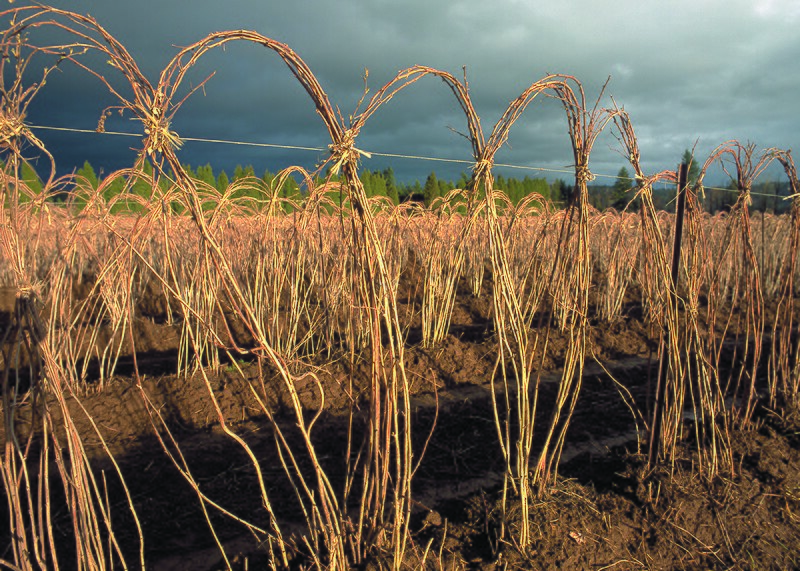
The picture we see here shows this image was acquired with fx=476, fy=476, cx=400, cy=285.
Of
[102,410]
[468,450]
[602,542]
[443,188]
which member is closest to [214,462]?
[102,410]

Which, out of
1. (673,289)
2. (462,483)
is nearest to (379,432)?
(462,483)

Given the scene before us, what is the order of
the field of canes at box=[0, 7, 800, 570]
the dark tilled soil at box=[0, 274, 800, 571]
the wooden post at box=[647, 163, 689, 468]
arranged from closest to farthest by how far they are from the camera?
the field of canes at box=[0, 7, 800, 570]
the dark tilled soil at box=[0, 274, 800, 571]
the wooden post at box=[647, 163, 689, 468]

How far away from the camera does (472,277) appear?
28.1 ft

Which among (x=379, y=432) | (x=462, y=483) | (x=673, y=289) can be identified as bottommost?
(x=462, y=483)

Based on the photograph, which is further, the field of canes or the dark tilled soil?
the dark tilled soil

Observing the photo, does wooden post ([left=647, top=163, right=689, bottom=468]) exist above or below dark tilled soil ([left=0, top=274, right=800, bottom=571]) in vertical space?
above

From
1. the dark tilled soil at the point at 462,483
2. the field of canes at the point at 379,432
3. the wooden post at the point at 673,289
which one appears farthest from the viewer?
the wooden post at the point at 673,289

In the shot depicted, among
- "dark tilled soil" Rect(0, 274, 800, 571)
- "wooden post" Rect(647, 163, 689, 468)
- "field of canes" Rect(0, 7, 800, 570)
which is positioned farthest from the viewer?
"wooden post" Rect(647, 163, 689, 468)

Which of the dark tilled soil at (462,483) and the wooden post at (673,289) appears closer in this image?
the dark tilled soil at (462,483)

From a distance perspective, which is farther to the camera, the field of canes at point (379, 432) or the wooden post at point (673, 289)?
the wooden post at point (673, 289)

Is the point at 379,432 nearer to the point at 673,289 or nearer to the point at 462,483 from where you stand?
the point at 462,483

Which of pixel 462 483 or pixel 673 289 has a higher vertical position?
pixel 673 289

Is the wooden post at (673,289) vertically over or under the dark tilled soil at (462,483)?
over

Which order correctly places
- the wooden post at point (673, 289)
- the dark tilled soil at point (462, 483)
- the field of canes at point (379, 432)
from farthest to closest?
the wooden post at point (673, 289) → the dark tilled soil at point (462, 483) → the field of canes at point (379, 432)
